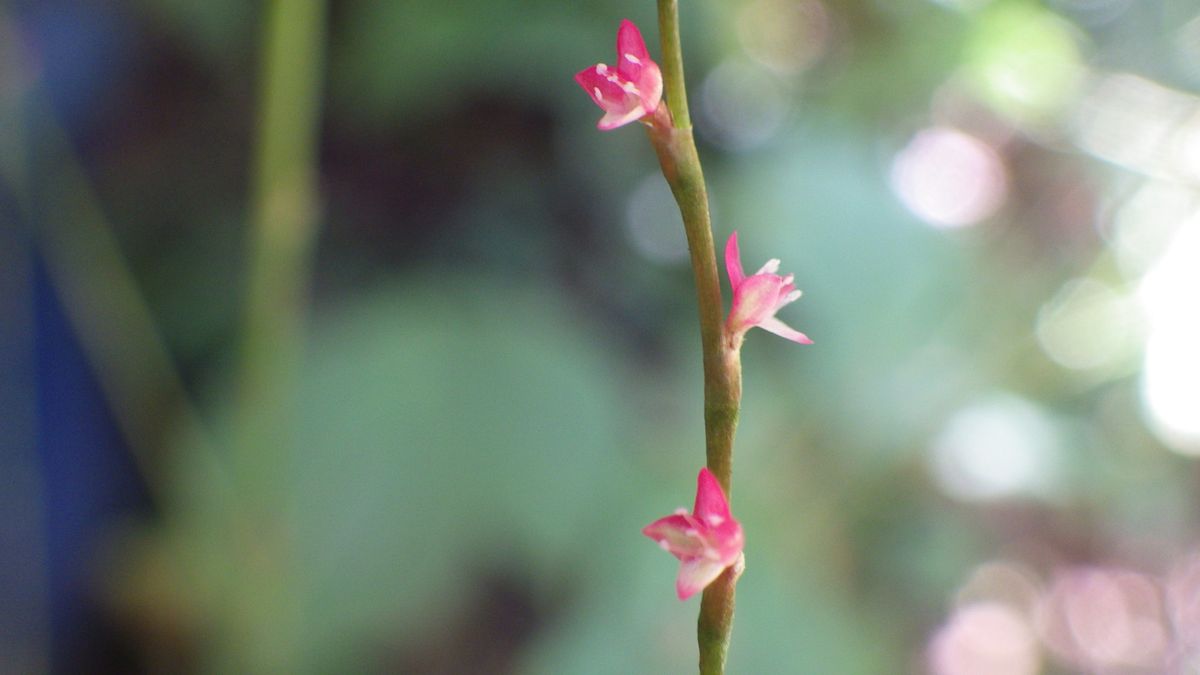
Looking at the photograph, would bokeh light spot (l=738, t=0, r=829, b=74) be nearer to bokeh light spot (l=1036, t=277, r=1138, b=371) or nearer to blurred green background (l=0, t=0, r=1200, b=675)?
blurred green background (l=0, t=0, r=1200, b=675)

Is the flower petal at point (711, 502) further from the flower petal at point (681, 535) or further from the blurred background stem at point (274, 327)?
the blurred background stem at point (274, 327)

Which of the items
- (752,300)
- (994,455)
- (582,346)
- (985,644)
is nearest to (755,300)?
(752,300)

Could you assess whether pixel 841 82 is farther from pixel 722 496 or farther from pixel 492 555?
pixel 722 496

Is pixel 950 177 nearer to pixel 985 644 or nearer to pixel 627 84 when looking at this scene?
pixel 985 644

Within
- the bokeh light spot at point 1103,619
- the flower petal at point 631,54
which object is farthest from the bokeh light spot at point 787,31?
the flower petal at point 631,54

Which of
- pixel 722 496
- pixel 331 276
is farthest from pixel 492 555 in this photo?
pixel 722 496

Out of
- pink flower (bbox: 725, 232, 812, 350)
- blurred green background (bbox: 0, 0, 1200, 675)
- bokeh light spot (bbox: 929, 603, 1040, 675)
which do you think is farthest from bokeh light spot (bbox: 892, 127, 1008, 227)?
pink flower (bbox: 725, 232, 812, 350)
